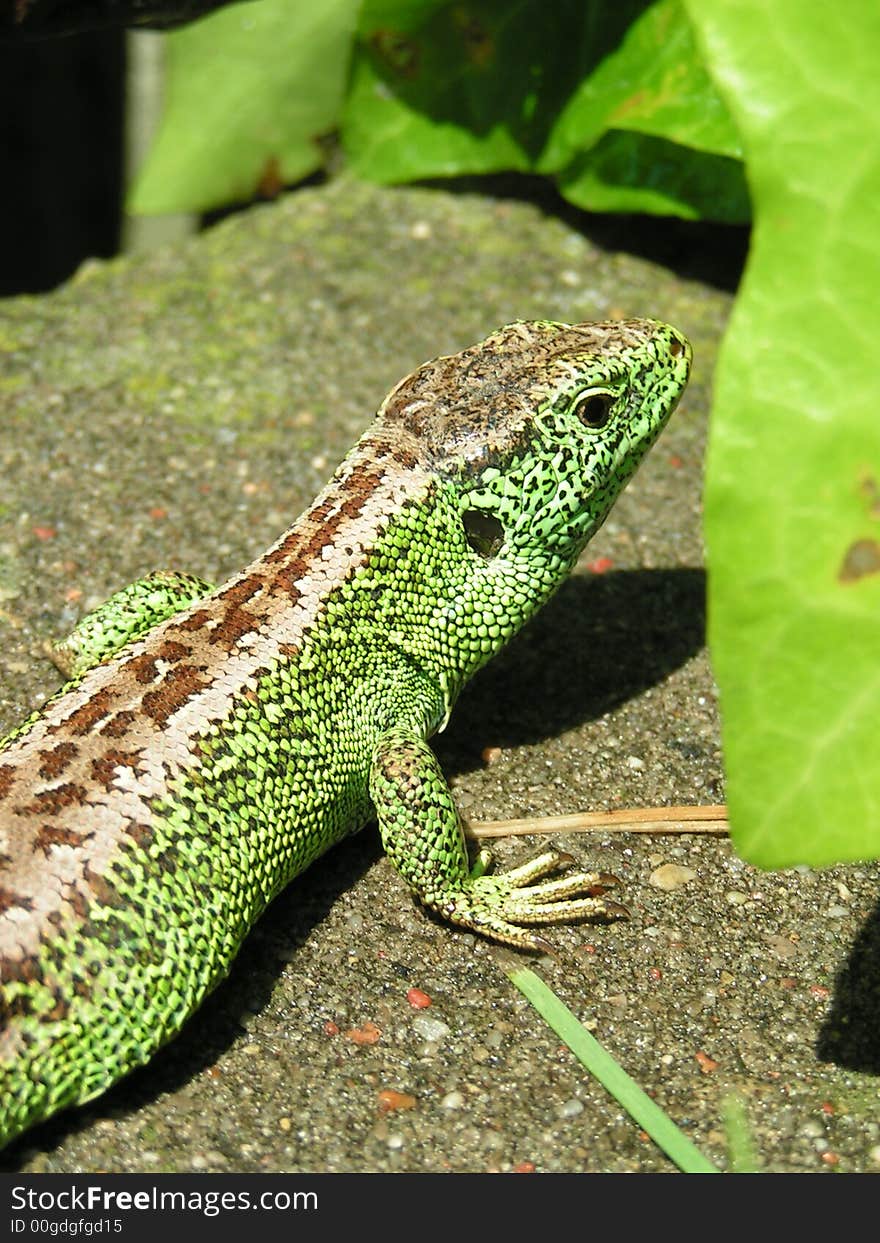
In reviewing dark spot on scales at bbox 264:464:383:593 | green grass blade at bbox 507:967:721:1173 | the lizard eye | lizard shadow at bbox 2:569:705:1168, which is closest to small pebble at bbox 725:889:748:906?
green grass blade at bbox 507:967:721:1173

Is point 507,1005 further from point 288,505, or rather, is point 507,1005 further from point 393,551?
point 288,505

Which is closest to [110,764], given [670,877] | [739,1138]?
[670,877]

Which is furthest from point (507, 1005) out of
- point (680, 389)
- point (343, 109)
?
point (343, 109)

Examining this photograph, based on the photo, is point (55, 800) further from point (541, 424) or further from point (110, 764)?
point (541, 424)

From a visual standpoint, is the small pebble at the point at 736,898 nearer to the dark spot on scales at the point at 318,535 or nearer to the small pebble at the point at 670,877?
the small pebble at the point at 670,877

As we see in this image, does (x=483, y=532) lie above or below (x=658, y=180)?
below

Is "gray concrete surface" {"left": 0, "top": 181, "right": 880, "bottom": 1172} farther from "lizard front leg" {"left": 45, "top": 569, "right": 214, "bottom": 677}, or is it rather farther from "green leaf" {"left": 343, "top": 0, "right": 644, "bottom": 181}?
"green leaf" {"left": 343, "top": 0, "right": 644, "bottom": 181}

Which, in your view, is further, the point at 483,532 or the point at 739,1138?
the point at 483,532
